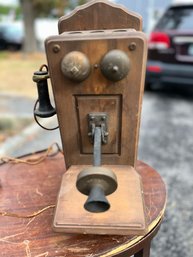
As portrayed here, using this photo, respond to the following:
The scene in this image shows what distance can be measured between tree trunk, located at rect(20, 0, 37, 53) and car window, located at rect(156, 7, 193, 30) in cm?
517

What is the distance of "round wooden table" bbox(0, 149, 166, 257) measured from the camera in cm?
103

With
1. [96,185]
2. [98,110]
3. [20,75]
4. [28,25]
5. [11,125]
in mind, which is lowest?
[20,75]

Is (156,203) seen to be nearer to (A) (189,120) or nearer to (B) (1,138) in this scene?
(B) (1,138)

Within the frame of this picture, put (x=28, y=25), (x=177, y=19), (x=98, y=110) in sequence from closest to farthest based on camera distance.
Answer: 1. (x=98, y=110)
2. (x=177, y=19)
3. (x=28, y=25)

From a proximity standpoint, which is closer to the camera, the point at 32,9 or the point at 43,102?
the point at 43,102

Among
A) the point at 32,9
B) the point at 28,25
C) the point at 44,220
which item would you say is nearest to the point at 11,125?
the point at 44,220

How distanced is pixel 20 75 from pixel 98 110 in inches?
219

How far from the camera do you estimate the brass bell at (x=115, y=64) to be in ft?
3.21

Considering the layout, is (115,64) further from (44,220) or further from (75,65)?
(44,220)

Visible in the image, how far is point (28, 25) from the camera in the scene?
8953 millimetres

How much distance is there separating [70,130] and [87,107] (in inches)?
4.3

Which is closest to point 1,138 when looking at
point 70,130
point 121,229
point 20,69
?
point 70,130

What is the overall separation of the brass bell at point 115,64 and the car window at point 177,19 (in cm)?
373

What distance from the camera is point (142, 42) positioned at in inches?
39.8
